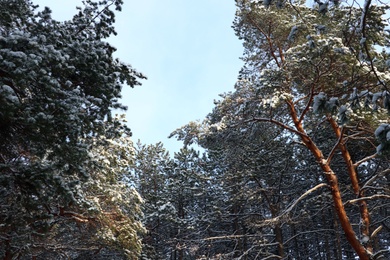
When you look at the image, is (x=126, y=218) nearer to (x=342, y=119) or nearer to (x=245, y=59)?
(x=245, y=59)

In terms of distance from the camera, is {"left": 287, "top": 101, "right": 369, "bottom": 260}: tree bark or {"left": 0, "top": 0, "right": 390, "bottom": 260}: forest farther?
{"left": 287, "top": 101, "right": 369, "bottom": 260}: tree bark

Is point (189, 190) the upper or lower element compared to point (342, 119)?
upper

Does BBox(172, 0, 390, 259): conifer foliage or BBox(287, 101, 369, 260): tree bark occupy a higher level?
BBox(172, 0, 390, 259): conifer foliage

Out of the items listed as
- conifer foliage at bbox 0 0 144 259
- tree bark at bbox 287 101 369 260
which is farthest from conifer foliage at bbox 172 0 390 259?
conifer foliage at bbox 0 0 144 259

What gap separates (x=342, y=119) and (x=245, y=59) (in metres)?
7.59

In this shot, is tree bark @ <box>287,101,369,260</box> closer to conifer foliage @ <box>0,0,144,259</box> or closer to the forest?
the forest

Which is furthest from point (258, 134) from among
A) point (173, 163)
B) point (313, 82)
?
point (173, 163)

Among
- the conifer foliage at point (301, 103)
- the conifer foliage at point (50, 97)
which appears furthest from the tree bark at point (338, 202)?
the conifer foliage at point (50, 97)

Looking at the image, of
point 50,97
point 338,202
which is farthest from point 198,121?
point 50,97

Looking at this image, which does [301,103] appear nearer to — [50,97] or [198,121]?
[198,121]

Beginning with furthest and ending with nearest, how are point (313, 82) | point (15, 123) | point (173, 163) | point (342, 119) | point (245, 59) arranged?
point (173, 163), point (245, 59), point (313, 82), point (15, 123), point (342, 119)

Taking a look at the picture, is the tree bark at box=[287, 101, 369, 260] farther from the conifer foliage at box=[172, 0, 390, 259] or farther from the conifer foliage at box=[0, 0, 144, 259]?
the conifer foliage at box=[0, 0, 144, 259]

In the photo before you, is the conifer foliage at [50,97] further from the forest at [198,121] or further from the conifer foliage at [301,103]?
the conifer foliage at [301,103]

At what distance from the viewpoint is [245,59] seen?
1051 cm
